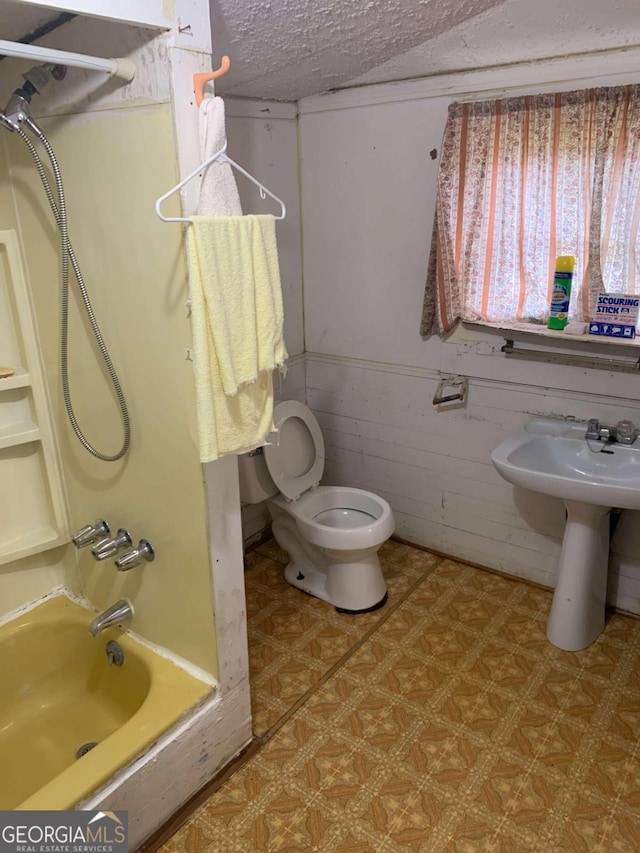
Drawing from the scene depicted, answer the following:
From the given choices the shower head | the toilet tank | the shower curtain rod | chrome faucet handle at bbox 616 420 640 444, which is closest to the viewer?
the shower curtain rod

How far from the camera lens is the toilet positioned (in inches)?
97.5

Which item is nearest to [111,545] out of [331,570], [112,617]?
[112,617]

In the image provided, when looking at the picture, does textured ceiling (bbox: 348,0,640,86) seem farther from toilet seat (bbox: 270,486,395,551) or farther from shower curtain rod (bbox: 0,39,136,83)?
toilet seat (bbox: 270,486,395,551)

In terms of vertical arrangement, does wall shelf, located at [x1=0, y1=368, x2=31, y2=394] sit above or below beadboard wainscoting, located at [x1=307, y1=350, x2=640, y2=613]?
above

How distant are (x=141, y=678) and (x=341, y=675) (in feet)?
2.35

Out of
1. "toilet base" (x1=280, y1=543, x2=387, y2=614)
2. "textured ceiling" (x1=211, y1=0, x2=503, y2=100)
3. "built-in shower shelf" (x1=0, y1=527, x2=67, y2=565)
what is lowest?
"toilet base" (x1=280, y1=543, x2=387, y2=614)

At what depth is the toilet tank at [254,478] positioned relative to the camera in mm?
2520

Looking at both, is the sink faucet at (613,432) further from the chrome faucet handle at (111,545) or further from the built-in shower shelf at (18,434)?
the built-in shower shelf at (18,434)

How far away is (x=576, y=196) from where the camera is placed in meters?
2.14

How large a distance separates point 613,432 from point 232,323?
151cm

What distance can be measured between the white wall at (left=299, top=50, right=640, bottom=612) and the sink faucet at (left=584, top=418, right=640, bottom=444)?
0.08 m

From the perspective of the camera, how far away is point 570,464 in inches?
90.2

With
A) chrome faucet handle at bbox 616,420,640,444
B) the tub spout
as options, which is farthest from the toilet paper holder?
the tub spout

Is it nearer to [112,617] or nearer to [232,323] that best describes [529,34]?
[232,323]
